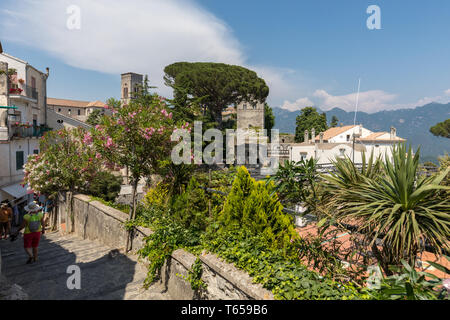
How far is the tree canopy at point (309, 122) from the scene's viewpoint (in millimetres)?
69062

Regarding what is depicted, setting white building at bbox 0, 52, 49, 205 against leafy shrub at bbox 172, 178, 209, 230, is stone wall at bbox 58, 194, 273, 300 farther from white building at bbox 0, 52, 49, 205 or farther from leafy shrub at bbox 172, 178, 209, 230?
white building at bbox 0, 52, 49, 205

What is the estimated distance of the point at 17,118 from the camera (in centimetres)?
2355

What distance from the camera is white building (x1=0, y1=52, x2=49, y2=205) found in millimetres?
19609

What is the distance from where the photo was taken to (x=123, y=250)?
25.3 ft

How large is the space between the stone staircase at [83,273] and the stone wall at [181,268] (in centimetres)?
36

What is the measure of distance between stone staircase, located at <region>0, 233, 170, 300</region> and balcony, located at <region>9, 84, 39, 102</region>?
736 inches

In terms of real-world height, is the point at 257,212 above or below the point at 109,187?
above

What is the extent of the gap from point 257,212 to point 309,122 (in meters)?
68.0

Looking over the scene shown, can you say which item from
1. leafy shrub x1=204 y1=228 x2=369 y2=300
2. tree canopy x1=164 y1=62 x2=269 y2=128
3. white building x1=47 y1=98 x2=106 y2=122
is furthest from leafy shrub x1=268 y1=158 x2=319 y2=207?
white building x1=47 y1=98 x2=106 y2=122

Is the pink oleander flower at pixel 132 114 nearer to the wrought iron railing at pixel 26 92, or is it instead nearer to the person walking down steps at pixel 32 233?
the person walking down steps at pixel 32 233

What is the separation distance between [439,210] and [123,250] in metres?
7.11

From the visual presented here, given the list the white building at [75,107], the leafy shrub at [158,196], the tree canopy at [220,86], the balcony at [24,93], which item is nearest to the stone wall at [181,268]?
the leafy shrub at [158,196]

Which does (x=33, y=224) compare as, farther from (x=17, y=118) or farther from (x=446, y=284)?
(x=17, y=118)

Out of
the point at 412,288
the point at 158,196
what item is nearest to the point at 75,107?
the point at 158,196
